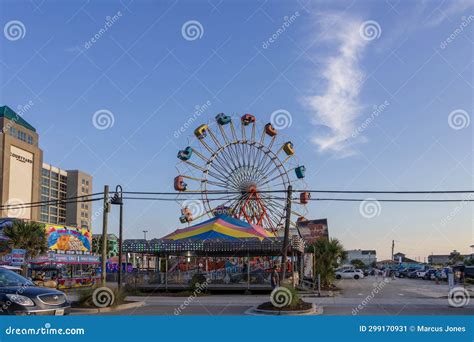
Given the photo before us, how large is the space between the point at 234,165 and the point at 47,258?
17.8 metres

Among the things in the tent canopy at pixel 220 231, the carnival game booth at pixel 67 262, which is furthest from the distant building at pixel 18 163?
the tent canopy at pixel 220 231

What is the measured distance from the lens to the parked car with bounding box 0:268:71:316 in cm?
1298

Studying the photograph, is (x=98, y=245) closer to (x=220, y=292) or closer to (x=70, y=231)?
(x=70, y=231)

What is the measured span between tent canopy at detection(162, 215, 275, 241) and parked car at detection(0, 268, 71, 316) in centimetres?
1926

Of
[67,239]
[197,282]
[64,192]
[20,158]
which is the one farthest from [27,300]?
[64,192]

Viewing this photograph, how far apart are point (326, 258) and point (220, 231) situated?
315 inches

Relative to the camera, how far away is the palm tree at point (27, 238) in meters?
49.8

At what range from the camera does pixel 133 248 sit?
3341 centimetres

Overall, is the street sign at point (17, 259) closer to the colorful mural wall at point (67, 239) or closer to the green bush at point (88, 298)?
the green bush at point (88, 298)

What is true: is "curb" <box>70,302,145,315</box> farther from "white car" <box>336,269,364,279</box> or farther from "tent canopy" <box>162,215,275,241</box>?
"white car" <box>336,269,364,279</box>

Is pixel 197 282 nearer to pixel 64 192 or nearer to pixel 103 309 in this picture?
pixel 103 309

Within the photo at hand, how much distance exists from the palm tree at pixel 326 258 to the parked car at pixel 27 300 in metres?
24.9

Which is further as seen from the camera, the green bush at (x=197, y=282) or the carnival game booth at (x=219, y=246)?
the carnival game booth at (x=219, y=246)

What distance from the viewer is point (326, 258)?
37.2 m
